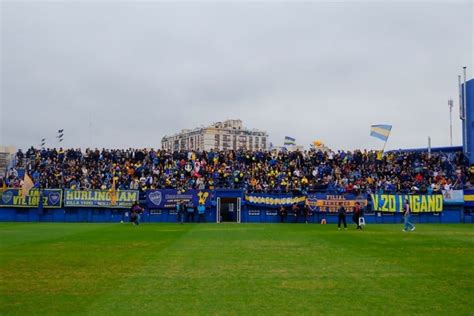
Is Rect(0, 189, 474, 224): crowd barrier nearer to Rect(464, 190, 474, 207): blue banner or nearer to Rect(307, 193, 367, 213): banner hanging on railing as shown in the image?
Rect(307, 193, 367, 213): banner hanging on railing

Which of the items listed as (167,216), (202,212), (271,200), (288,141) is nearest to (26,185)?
(167,216)

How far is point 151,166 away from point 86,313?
138 ft

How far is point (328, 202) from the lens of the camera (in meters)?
45.1

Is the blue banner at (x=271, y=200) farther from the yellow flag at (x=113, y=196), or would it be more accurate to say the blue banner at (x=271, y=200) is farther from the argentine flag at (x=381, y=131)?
the argentine flag at (x=381, y=131)

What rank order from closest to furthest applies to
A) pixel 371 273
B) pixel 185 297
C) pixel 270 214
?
pixel 185 297 < pixel 371 273 < pixel 270 214

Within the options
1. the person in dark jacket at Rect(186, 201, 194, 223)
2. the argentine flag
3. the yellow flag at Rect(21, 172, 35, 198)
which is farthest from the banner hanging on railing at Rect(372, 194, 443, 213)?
the yellow flag at Rect(21, 172, 35, 198)

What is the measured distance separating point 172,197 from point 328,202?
13.9 m

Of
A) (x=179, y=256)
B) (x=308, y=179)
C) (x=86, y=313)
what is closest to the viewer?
(x=86, y=313)

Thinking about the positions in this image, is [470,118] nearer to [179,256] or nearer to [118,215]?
[118,215]

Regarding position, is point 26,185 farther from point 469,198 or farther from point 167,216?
point 469,198

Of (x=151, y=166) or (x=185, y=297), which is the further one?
(x=151, y=166)

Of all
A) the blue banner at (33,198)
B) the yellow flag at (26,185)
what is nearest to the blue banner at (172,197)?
the blue banner at (33,198)

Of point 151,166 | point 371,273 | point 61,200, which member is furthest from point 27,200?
point 371,273

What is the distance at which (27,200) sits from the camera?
45.5 meters
